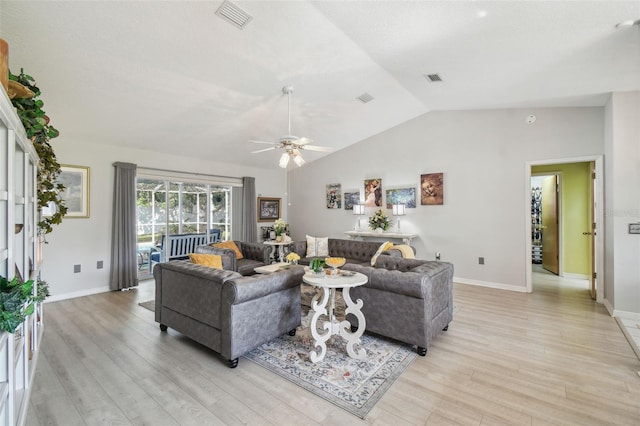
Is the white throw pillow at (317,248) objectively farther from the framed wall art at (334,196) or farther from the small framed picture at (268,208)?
the small framed picture at (268,208)

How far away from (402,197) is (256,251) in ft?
10.9

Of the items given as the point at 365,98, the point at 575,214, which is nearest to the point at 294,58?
the point at 365,98

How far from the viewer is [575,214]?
19.9 feet

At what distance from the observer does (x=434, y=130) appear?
19.7 ft

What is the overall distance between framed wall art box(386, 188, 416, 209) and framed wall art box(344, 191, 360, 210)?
799 millimetres

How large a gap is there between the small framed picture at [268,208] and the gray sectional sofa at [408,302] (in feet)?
16.2

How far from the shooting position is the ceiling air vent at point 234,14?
2.70m

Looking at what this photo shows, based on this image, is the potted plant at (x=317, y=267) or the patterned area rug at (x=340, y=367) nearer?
the patterned area rug at (x=340, y=367)

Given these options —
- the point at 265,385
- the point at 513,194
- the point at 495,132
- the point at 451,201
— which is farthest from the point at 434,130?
the point at 265,385

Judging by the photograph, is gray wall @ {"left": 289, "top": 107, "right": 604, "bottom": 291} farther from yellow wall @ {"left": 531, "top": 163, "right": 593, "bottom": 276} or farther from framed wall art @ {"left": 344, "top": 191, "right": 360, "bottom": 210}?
yellow wall @ {"left": 531, "top": 163, "right": 593, "bottom": 276}

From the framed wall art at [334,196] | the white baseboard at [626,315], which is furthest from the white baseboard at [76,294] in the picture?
the white baseboard at [626,315]

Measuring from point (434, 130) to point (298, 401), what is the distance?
5532 millimetres

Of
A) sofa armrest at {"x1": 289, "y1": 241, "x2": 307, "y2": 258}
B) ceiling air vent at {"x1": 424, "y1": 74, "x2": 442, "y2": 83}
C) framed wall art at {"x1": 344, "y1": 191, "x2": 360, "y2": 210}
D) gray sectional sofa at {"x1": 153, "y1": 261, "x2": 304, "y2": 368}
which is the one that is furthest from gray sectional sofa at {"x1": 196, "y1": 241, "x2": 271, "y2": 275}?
ceiling air vent at {"x1": 424, "y1": 74, "x2": 442, "y2": 83}

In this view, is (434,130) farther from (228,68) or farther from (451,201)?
(228,68)
